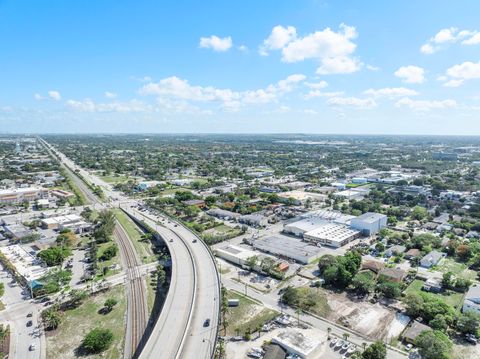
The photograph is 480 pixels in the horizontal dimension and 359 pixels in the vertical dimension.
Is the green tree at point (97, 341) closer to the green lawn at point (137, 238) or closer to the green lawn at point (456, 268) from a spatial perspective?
the green lawn at point (137, 238)

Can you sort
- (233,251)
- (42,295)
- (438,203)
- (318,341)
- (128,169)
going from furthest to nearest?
(128,169) → (438,203) → (233,251) → (42,295) → (318,341)

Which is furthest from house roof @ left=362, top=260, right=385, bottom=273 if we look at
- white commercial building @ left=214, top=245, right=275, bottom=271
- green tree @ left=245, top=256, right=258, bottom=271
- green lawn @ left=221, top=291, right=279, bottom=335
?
green lawn @ left=221, top=291, right=279, bottom=335

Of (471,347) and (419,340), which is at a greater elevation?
(419,340)

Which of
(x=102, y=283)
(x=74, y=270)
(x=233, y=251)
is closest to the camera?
(x=102, y=283)

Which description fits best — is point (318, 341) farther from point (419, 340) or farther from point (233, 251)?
point (233, 251)

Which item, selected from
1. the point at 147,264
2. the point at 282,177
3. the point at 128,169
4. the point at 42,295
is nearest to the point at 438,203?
the point at 282,177

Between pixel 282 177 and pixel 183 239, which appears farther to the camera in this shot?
pixel 282 177

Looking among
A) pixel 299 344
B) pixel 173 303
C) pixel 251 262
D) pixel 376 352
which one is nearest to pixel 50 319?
pixel 173 303

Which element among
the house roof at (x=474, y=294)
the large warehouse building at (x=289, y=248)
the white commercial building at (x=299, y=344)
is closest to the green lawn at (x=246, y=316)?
the white commercial building at (x=299, y=344)

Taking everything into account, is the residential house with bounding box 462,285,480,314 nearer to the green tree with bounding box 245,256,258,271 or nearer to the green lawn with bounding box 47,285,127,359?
the green tree with bounding box 245,256,258,271
